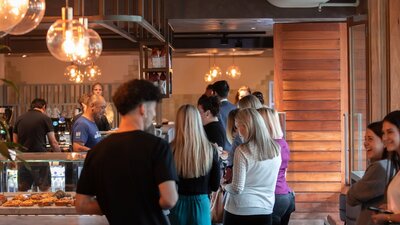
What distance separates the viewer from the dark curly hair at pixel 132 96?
3.08 m

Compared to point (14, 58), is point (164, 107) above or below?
below

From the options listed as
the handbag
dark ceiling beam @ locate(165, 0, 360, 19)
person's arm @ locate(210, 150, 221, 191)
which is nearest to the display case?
person's arm @ locate(210, 150, 221, 191)

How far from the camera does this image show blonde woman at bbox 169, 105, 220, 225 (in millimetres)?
4695

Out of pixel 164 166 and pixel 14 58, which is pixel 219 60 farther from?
pixel 164 166

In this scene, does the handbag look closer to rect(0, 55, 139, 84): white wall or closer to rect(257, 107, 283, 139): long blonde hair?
rect(257, 107, 283, 139): long blonde hair

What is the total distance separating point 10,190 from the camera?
5410 millimetres

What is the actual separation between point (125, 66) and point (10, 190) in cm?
1182

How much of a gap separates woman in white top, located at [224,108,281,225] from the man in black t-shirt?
180cm

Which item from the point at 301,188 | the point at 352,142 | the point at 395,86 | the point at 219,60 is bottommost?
the point at 301,188

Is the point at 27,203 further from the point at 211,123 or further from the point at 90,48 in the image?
the point at 211,123

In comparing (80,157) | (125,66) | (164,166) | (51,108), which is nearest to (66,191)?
(80,157)

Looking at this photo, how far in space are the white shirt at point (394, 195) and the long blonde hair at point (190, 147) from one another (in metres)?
1.50

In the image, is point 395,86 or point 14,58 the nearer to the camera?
point 395,86

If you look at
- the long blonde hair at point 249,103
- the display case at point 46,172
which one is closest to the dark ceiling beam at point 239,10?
the long blonde hair at point 249,103
